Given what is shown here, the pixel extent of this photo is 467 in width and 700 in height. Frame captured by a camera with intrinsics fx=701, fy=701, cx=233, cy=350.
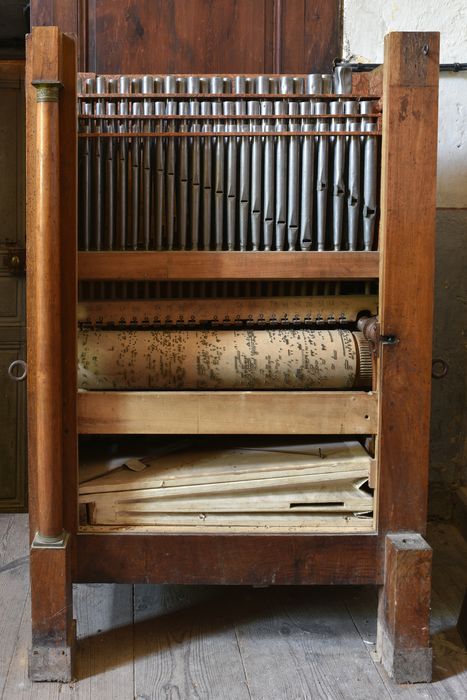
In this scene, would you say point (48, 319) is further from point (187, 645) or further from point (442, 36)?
point (442, 36)

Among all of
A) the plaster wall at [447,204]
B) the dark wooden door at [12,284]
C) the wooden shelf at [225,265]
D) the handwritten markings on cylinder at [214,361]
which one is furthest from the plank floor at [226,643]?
the dark wooden door at [12,284]

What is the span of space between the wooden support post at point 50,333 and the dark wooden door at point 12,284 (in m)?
2.31

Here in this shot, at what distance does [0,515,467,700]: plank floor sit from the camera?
5.15ft

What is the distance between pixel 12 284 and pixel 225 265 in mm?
2504

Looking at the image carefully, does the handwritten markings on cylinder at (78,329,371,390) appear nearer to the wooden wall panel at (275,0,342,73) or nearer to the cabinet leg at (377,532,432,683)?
the cabinet leg at (377,532,432,683)

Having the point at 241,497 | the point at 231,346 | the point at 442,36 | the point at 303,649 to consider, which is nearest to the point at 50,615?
the point at 241,497

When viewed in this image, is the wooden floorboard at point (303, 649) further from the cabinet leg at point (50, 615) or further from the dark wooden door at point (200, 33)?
the dark wooden door at point (200, 33)

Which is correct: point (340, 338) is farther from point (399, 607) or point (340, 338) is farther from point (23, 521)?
point (23, 521)

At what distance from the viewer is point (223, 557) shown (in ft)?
5.46

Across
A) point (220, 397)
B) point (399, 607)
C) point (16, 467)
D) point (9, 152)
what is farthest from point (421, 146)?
point (16, 467)

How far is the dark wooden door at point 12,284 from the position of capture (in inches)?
148

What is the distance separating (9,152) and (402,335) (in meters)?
2.88

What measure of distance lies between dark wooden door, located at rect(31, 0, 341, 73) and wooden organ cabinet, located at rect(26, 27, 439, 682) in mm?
616

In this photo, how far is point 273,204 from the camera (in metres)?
1.69
